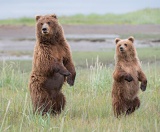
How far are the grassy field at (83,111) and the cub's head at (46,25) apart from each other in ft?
2.76

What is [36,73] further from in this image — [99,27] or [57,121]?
[99,27]

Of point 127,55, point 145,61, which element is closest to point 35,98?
point 127,55

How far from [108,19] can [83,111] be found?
24.3m

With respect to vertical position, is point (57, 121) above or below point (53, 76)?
below

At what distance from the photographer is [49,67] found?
284 inches

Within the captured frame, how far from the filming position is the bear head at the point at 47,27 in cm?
718

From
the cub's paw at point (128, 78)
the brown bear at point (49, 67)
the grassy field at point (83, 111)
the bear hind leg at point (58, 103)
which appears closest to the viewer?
the grassy field at point (83, 111)

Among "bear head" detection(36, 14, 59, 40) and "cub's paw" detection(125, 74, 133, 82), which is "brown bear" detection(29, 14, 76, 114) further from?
"cub's paw" detection(125, 74, 133, 82)

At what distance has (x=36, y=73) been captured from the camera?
7293 millimetres

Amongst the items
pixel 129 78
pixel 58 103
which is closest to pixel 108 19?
pixel 58 103

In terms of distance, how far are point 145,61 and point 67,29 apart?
10.9 metres

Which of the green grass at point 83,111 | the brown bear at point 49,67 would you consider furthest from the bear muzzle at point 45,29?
the green grass at point 83,111

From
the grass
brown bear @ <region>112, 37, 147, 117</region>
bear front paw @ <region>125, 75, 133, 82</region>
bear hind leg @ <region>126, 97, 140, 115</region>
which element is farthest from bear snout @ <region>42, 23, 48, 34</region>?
the grass

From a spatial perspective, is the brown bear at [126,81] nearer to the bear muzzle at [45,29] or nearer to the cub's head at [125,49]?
the cub's head at [125,49]
